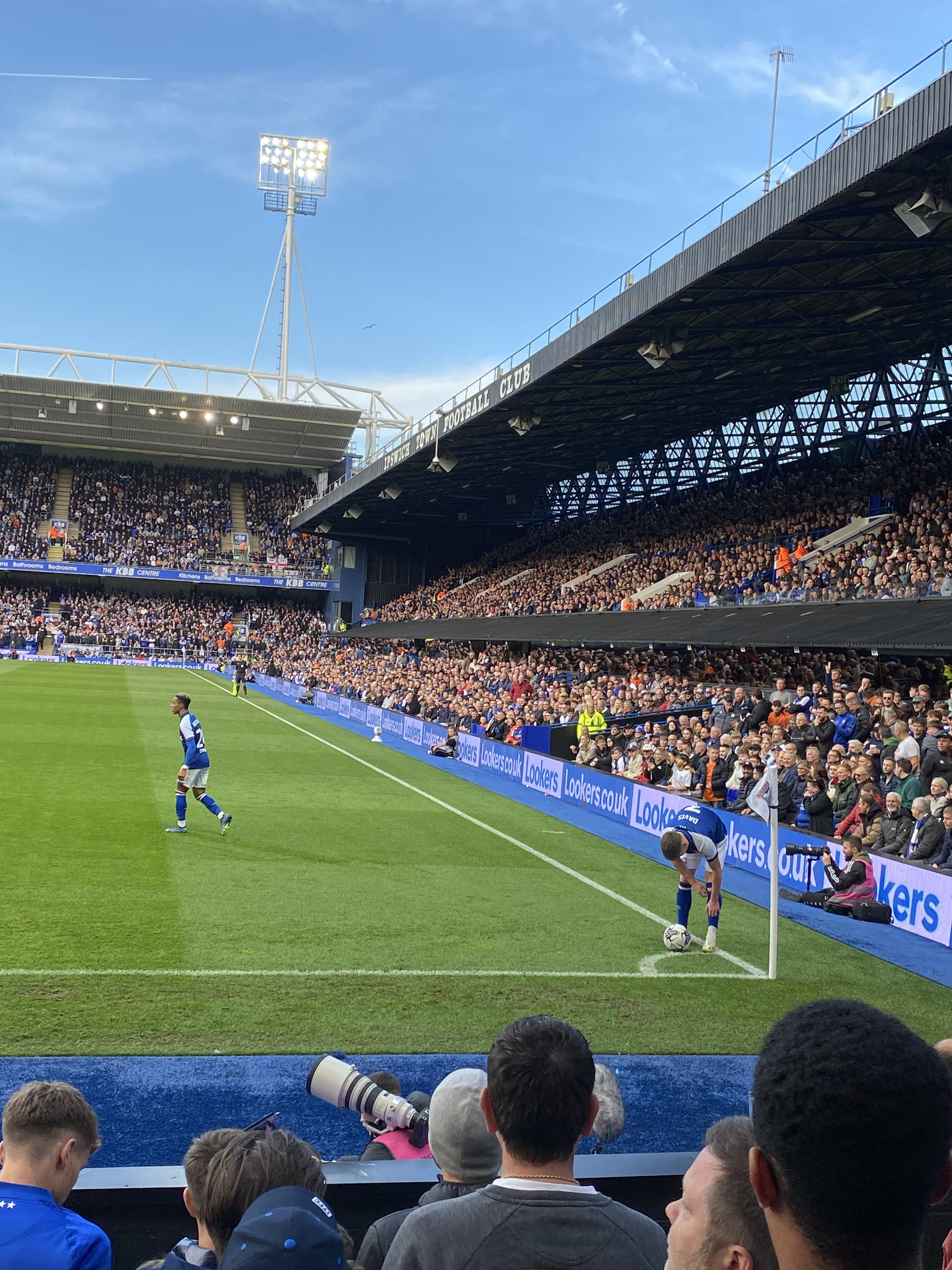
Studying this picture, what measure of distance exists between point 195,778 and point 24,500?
6332 centimetres

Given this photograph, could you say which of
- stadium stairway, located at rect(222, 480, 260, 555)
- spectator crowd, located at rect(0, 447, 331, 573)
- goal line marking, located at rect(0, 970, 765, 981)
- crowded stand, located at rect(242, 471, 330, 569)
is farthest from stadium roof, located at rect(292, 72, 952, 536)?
stadium stairway, located at rect(222, 480, 260, 555)

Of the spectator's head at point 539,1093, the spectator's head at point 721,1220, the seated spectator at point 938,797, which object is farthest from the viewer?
the seated spectator at point 938,797

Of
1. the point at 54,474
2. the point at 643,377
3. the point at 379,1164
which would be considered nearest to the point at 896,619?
the point at 643,377

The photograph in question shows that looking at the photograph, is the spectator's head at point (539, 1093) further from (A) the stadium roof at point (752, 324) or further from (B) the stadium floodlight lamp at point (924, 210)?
(B) the stadium floodlight lamp at point (924, 210)

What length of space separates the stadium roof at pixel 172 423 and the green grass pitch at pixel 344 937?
47239mm

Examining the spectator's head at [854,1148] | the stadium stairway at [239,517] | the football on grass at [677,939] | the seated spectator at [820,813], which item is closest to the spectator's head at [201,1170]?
the spectator's head at [854,1148]

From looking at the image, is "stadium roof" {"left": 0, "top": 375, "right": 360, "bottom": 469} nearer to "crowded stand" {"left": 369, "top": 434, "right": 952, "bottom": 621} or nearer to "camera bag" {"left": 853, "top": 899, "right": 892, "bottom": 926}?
"crowded stand" {"left": 369, "top": 434, "right": 952, "bottom": 621}

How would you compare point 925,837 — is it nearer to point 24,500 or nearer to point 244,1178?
point 244,1178

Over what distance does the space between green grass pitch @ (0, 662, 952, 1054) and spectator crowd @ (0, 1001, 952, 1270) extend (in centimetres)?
460

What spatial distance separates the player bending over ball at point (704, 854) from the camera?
1048cm

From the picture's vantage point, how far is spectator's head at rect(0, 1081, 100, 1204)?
325 centimetres

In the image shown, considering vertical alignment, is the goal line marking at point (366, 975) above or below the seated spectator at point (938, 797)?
below

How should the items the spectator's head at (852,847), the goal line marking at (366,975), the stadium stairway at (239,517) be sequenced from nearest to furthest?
the goal line marking at (366,975)
the spectator's head at (852,847)
the stadium stairway at (239,517)

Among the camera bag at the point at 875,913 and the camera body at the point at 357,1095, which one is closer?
the camera body at the point at 357,1095
